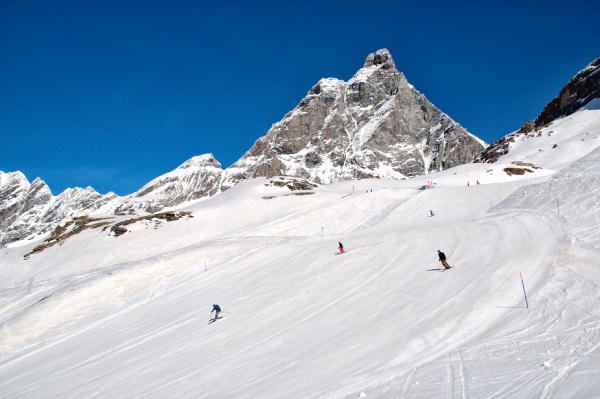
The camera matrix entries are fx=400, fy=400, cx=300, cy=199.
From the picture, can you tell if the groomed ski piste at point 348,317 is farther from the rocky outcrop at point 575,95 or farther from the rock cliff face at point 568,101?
the rocky outcrop at point 575,95

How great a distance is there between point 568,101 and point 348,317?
608ft

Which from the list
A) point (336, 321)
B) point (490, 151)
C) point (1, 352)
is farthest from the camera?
point (490, 151)

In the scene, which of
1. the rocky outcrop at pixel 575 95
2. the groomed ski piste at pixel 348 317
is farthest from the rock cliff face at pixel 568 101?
the groomed ski piste at pixel 348 317

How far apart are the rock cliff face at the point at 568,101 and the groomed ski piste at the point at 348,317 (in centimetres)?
12153

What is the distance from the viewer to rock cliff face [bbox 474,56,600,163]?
148m

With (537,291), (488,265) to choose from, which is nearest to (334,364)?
(537,291)

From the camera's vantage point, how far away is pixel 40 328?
2617 centimetres

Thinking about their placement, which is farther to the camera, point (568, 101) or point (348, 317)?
point (568, 101)

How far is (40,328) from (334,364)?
23103 mm

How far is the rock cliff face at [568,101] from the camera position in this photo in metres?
148

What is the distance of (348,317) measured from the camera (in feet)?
52.2

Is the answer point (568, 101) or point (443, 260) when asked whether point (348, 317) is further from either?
point (568, 101)

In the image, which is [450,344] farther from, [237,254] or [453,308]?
[237,254]

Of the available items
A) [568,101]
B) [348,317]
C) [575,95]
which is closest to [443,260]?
[348,317]
